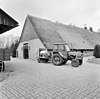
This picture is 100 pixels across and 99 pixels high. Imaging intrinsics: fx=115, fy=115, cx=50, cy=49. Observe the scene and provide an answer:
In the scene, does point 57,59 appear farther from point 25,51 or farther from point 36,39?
point 25,51

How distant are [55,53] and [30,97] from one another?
332 inches

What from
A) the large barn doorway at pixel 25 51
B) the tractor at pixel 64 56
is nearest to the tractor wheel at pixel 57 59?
the tractor at pixel 64 56

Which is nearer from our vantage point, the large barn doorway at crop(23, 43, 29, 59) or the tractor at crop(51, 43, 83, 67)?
the tractor at crop(51, 43, 83, 67)

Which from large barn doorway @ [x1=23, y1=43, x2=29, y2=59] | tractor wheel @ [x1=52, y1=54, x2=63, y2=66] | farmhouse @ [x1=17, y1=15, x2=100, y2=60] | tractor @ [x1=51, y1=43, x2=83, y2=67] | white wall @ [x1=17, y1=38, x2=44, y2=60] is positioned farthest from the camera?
large barn doorway @ [x1=23, y1=43, x2=29, y2=59]

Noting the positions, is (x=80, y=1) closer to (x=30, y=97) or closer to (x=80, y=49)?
(x=30, y=97)

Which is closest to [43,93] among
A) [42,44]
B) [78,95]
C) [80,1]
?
[78,95]

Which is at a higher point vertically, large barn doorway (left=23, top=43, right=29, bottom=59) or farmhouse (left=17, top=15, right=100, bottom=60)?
farmhouse (left=17, top=15, right=100, bottom=60)

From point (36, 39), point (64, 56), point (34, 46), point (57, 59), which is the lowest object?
point (57, 59)

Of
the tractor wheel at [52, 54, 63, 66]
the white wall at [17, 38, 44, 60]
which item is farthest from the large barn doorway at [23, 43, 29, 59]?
the tractor wheel at [52, 54, 63, 66]

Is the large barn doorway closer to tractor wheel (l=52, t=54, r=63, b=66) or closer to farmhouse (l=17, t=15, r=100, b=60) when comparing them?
farmhouse (l=17, t=15, r=100, b=60)

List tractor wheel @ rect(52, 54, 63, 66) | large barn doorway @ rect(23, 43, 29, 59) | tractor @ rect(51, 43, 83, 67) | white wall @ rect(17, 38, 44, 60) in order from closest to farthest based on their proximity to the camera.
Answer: tractor @ rect(51, 43, 83, 67) < tractor wheel @ rect(52, 54, 63, 66) < white wall @ rect(17, 38, 44, 60) < large barn doorway @ rect(23, 43, 29, 59)

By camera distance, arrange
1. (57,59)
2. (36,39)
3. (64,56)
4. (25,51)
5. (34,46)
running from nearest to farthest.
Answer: (64,56)
(57,59)
(36,39)
(34,46)
(25,51)

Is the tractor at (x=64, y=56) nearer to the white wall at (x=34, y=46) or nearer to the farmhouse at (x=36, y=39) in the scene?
the farmhouse at (x=36, y=39)

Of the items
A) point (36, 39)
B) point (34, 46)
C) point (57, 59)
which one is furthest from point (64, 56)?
point (34, 46)
